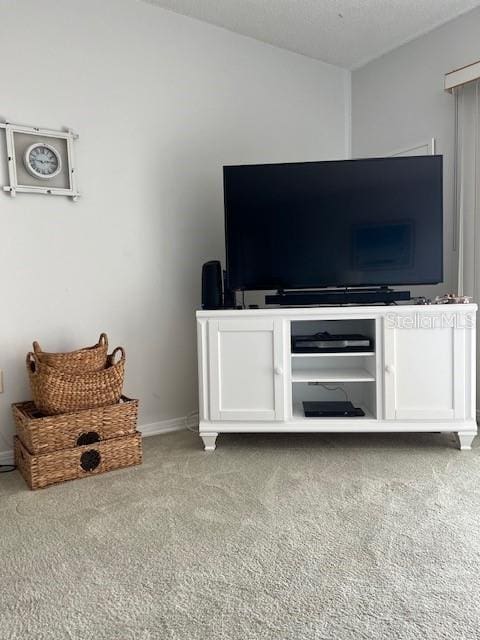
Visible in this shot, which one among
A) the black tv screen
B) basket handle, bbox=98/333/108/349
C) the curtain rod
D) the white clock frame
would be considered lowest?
basket handle, bbox=98/333/108/349

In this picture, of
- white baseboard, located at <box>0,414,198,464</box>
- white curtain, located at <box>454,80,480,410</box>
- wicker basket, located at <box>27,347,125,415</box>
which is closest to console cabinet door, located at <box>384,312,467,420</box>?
white curtain, located at <box>454,80,480,410</box>

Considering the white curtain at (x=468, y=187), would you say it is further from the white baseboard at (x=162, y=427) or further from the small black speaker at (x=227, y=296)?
the white baseboard at (x=162, y=427)

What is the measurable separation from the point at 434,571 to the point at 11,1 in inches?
110

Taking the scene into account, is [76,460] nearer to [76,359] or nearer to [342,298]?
[76,359]

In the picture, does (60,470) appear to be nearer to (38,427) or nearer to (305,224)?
(38,427)

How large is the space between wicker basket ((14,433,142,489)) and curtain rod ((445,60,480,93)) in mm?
2431

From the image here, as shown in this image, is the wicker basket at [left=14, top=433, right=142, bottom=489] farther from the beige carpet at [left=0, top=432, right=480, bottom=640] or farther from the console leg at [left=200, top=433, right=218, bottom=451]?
the console leg at [left=200, top=433, right=218, bottom=451]

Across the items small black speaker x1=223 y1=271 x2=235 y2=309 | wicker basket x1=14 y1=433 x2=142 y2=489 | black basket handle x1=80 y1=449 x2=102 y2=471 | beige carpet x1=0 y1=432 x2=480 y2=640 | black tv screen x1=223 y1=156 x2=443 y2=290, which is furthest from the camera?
small black speaker x1=223 y1=271 x2=235 y2=309

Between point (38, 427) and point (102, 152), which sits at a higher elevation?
point (102, 152)

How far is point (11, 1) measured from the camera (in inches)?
87.4

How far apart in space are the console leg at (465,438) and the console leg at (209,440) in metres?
1.15

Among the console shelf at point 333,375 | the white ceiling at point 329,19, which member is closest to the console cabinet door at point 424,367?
the console shelf at point 333,375

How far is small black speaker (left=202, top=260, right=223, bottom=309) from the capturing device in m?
2.42

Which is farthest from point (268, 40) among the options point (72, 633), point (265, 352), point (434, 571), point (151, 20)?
point (72, 633)
